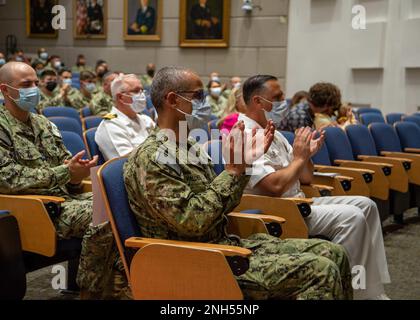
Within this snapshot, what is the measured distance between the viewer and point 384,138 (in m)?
5.39

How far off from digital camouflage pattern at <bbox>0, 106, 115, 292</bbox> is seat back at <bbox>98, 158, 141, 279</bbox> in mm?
333

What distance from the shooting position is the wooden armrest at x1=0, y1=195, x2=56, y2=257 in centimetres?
272

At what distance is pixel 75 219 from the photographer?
110 inches

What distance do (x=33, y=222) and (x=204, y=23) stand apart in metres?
9.36

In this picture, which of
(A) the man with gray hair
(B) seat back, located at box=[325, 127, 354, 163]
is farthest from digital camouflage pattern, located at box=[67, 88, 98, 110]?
(B) seat back, located at box=[325, 127, 354, 163]

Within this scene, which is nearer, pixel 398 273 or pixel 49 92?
pixel 398 273

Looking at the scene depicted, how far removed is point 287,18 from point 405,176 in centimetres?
665

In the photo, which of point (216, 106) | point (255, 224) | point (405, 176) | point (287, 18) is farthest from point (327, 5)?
point (255, 224)

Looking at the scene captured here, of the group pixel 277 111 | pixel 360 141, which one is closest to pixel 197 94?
pixel 277 111

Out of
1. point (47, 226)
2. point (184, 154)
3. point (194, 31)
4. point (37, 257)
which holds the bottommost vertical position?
point (37, 257)

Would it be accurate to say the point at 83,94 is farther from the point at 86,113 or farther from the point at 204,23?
the point at 204,23

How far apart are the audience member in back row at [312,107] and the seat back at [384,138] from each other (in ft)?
2.79

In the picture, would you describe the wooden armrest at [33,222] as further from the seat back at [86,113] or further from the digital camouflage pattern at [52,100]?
the digital camouflage pattern at [52,100]

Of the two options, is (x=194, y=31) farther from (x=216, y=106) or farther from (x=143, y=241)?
(x=143, y=241)
